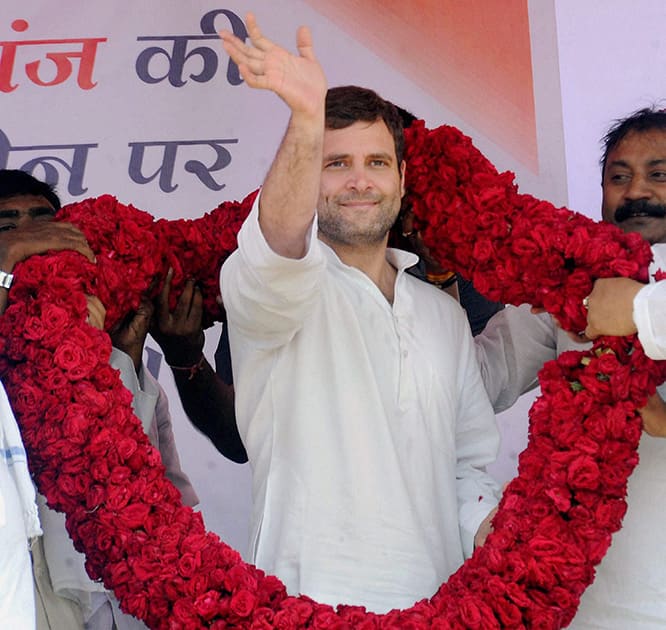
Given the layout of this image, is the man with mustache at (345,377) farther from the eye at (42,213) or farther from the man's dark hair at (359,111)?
the eye at (42,213)

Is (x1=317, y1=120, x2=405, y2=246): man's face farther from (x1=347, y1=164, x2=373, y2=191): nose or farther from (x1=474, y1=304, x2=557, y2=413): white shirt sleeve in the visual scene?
(x1=474, y1=304, x2=557, y2=413): white shirt sleeve

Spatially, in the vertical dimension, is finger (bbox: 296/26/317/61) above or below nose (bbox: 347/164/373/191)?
above

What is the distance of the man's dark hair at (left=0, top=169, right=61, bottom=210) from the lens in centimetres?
429

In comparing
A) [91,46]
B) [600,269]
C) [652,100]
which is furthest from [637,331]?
[91,46]

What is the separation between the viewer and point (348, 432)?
3.60m

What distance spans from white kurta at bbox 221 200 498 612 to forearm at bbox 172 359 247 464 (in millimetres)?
550

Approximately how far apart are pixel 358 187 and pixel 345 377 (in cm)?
51

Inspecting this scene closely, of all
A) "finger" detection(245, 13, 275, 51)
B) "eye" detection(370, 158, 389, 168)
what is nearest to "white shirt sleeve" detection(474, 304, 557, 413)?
"eye" detection(370, 158, 389, 168)

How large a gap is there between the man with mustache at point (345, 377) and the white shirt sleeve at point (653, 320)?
1.90 ft

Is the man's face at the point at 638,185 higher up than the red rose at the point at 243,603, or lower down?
higher up

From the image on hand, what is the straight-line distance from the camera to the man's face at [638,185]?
166 inches

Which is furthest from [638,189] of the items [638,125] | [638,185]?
[638,125]

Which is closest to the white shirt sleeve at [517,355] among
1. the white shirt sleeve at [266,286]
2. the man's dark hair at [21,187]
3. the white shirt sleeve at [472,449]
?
the white shirt sleeve at [472,449]

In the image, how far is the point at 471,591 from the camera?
3.35 m
